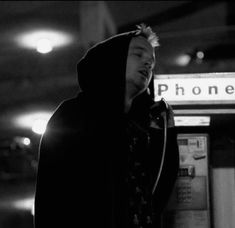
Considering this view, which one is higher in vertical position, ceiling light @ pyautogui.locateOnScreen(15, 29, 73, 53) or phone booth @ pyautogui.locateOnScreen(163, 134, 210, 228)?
ceiling light @ pyautogui.locateOnScreen(15, 29, 73, 53)

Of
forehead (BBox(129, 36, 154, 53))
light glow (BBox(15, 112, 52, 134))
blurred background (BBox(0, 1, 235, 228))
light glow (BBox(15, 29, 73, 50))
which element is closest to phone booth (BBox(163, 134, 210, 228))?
forehead (BBox(129, 36, 154, 53))

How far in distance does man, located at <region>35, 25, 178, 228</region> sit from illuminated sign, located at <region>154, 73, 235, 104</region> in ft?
0.69

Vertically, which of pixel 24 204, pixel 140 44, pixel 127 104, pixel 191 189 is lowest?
pixel 191 189

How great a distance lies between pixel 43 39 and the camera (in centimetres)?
1055

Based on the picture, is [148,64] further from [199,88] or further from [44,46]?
[44,46]

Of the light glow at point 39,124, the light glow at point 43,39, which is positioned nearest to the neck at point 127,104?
the light glow at point 43,39

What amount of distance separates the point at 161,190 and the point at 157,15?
23.4 feet

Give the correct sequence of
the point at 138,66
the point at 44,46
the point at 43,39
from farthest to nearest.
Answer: the point at 44,46
the point at 43,39
the point at 138,66

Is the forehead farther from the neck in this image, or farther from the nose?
the neck

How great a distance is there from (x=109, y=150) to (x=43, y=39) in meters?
8.20

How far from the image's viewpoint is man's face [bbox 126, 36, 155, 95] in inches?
106

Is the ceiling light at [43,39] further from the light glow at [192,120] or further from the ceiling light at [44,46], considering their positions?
the light glow at [192,120]

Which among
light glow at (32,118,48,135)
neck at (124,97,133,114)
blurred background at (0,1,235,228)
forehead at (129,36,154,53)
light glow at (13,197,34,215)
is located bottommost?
neck at (124,97,133,114)

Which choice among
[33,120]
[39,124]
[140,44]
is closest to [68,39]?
[33,120]
